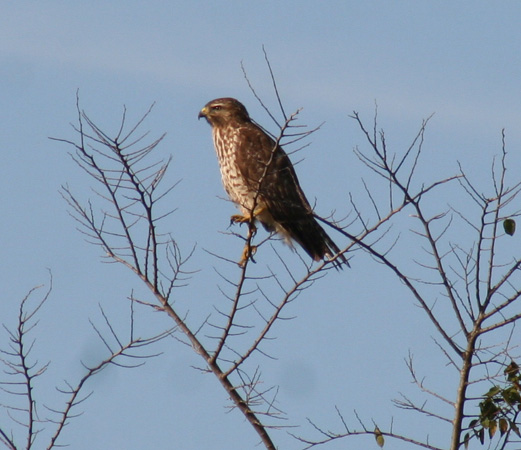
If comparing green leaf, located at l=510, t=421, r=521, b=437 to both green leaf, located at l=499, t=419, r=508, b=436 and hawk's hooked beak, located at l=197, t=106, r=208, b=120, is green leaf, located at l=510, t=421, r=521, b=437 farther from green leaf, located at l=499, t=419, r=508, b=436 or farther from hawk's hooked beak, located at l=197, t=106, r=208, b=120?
hawk's hooked beak, located at l=197, t=106, r=208, b=120

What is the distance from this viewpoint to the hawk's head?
26.7 feet

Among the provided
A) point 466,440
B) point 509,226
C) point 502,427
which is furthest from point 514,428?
point 509,226

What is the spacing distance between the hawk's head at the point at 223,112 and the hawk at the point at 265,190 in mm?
241

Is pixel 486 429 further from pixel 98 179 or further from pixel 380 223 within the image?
pixel 98 179

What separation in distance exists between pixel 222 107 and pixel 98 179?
381 centimetres

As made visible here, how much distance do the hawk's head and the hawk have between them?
0.79ft

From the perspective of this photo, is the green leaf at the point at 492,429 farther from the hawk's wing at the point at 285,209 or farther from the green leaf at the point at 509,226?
the hawk's wing at the point at 285,209

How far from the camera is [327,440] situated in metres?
4.70

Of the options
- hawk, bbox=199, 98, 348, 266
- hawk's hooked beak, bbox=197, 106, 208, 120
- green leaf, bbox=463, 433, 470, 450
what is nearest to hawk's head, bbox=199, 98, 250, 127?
hawk's hooked beak, bbox=197, 106, 208, 120

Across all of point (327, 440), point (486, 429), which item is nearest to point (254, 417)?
point (327, 440)

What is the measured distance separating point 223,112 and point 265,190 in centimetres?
129

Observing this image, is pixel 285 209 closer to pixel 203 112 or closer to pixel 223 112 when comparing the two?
pixel 223 112

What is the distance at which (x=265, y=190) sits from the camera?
23.8 feet

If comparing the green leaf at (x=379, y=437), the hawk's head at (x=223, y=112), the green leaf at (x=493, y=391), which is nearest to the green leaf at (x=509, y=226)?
the green leaf at (x=493, y=391)
